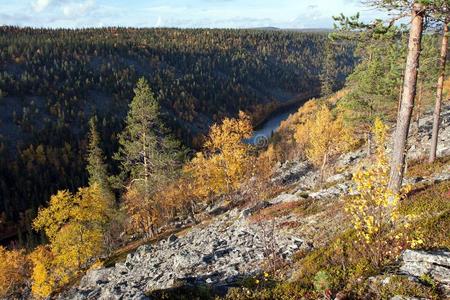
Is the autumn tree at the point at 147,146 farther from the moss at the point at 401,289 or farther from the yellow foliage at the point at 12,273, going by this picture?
the moss at the point at 401,289

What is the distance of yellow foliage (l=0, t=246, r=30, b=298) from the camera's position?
4923 cm

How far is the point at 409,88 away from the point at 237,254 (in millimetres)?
10407

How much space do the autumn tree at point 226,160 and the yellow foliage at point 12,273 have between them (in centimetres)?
2537

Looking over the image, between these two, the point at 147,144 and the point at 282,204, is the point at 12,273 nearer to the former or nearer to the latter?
the point at 147,144

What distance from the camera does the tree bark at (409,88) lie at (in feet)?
43.7

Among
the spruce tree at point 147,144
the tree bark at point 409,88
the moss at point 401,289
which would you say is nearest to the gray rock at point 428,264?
the moss at point 401,289

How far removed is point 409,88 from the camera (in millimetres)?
14062

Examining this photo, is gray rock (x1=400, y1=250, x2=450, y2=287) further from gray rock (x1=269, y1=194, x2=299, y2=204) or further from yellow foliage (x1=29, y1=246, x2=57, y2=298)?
yellow foliage (x1=29, y1=246, x2=57, y2=298)

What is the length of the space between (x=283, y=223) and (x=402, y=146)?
881 cm

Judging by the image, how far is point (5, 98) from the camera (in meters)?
147

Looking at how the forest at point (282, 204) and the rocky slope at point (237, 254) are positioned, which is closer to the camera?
the forest at point (282, 204)

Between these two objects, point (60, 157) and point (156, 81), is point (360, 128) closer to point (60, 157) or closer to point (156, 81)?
point (60, 157)

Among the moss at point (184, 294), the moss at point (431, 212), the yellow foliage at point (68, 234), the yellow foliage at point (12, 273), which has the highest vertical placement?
the moss at point (431, 212)

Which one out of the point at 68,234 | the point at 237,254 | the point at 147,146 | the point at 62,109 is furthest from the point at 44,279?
the point at 62,109
